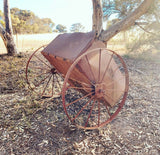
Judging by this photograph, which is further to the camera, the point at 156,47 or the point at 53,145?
the point at 156,47

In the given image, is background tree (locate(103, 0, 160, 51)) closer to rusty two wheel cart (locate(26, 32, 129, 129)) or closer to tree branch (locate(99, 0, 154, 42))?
tree branch (locate(99, 0, 154, 42))

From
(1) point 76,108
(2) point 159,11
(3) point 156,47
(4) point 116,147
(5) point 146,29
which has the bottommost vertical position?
(4) point 116,147

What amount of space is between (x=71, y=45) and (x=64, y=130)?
1.33m

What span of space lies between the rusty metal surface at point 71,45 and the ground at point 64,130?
111 centimetres

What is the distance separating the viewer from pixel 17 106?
270 centimetres

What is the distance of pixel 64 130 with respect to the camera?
6.96 ft

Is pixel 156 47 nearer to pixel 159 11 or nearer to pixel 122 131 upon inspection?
pixel 159 11

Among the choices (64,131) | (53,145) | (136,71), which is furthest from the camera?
(136,71)

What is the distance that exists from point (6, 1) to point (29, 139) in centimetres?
598

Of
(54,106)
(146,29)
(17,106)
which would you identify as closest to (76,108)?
(54,106)

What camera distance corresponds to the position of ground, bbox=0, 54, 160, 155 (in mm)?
1840

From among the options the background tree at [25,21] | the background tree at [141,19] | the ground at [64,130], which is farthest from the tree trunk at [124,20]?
the background tree at [25,21]

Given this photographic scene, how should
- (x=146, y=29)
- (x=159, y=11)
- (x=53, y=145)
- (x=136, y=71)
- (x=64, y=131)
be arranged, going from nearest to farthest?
(x=53, y=145), (x=64, y=131), (x=136, y=71), (x=159, y=11), (x=146, y=29)

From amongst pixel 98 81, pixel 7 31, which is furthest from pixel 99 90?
pixel 7 31
